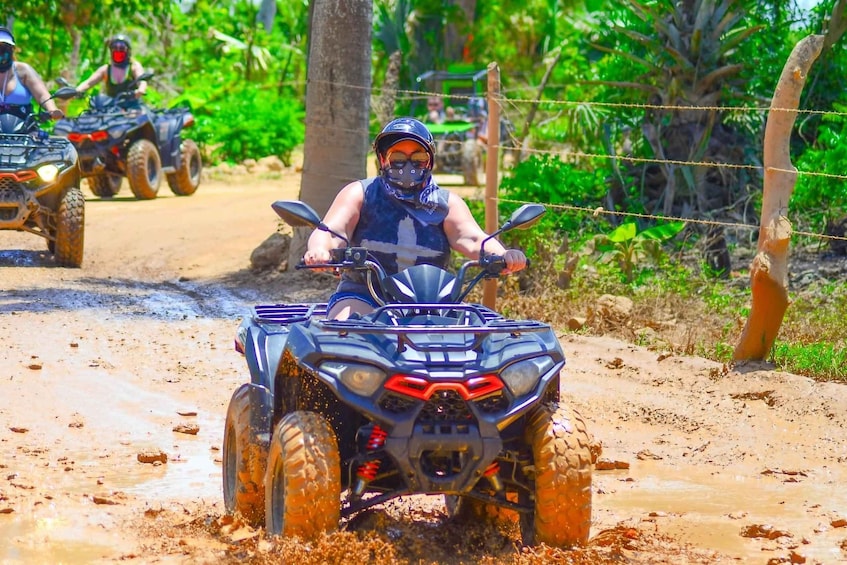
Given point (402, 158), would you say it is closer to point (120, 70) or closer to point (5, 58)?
point (5, 58)

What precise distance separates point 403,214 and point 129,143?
41.5 ft

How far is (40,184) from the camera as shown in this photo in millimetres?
12023

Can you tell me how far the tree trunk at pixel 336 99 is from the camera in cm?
1172

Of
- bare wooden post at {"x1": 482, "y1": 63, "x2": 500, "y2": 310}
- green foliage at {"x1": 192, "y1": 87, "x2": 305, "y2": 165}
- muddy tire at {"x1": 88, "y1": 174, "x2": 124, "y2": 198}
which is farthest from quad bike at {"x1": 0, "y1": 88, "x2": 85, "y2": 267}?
green foliage at {"x1": 192, "y1": 87, "x2": 305, "y2": 165}

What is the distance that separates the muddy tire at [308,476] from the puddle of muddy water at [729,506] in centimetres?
145

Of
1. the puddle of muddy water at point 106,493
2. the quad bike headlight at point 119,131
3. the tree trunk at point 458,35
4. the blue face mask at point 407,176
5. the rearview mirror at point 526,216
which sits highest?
the tree trunk at point 458,35

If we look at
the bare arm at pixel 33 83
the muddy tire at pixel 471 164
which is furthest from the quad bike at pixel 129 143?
the muddy tire at pixel 471 164

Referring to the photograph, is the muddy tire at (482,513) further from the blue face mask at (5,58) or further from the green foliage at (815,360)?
the blue face mask at (5,58)

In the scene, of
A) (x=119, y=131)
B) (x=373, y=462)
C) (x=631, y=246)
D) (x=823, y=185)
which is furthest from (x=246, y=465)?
(x=119, y=131)

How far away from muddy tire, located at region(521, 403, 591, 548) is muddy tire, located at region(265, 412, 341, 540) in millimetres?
681

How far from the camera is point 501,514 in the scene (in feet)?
17.2

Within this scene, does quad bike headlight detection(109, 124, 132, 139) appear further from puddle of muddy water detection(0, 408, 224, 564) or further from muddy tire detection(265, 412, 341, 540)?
muddy tire detection(265, 412, 341, 540)

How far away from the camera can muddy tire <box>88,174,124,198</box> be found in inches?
729

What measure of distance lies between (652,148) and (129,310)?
5394mm
